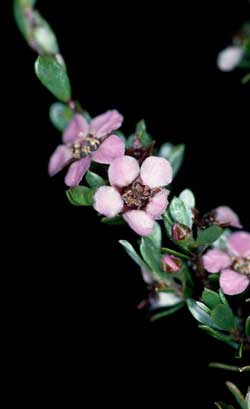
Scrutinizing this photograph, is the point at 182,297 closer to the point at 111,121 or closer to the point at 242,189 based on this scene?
the point at 111,121

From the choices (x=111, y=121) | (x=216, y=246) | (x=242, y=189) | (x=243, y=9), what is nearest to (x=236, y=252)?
(x=216, y=246)

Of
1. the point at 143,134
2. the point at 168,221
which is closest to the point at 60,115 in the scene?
the point at 143,134

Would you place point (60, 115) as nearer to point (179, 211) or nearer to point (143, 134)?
point (143, 134)

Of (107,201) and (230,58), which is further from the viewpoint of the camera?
(230,58)

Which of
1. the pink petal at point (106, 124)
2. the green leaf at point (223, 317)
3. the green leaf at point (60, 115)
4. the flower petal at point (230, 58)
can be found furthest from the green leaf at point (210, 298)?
the flower petal at point (230, 58)

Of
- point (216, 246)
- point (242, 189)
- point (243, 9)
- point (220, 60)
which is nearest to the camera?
point (216, 246)

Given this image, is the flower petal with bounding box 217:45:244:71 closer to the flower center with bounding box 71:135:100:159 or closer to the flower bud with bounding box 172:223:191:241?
the flower center with bounding box 71:135:100:159

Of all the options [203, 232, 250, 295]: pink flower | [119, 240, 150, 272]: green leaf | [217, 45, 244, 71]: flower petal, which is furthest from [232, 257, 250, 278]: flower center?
[217, 45, 244, 71]: flower petal
